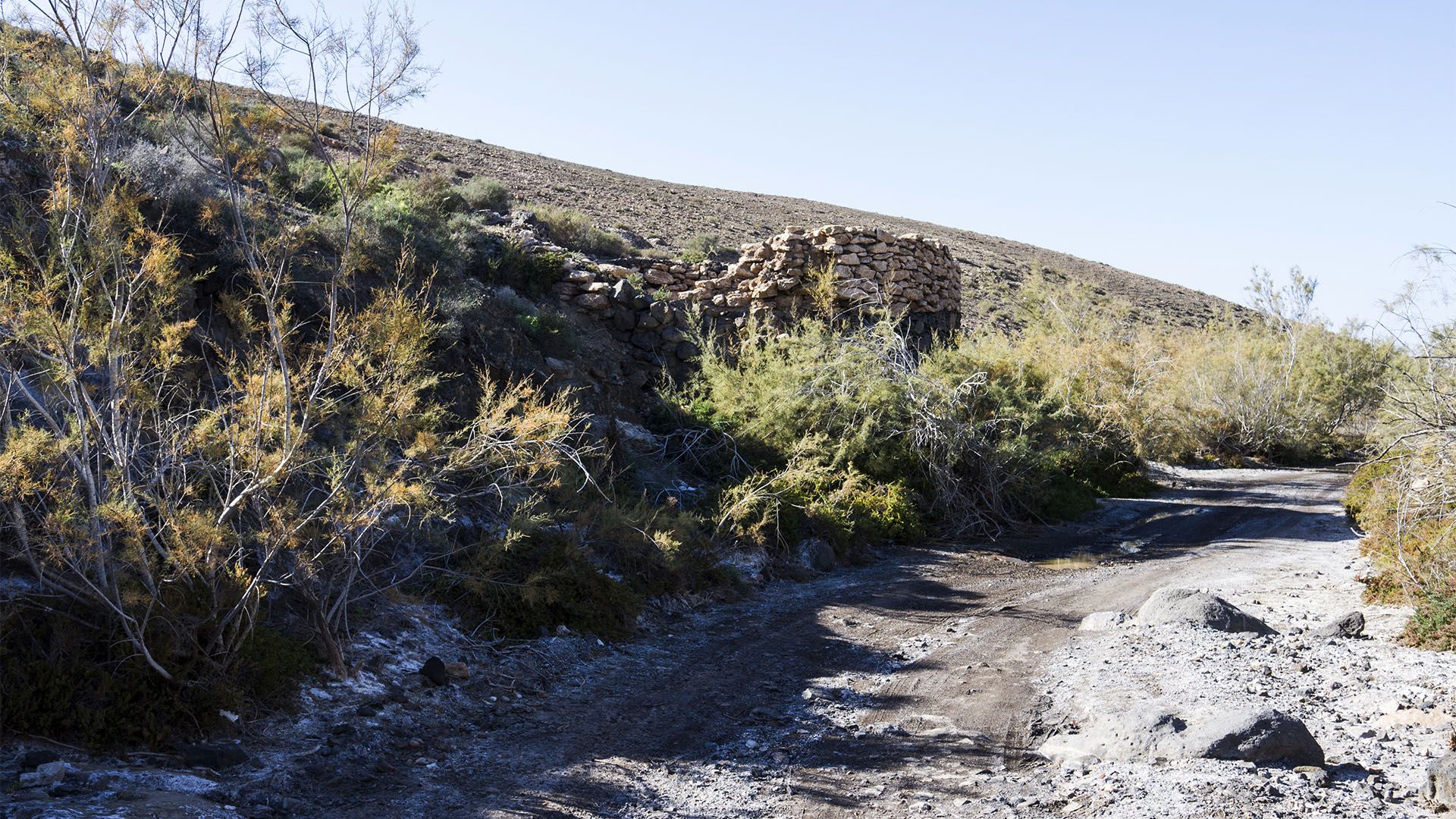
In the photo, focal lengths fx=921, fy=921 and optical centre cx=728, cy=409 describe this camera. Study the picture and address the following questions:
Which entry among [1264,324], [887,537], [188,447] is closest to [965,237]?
[1264,324]

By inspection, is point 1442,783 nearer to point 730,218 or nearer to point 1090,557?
point 1090,557

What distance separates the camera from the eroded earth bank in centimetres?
468

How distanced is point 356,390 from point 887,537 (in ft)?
27.8

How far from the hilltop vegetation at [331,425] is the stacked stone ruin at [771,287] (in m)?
0.61

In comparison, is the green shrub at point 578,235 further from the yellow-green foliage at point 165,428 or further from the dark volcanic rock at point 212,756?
the dark volcanic rock at point 212,756

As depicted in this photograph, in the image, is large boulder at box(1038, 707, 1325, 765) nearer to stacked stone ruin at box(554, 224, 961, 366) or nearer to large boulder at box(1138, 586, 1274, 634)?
large boulder at box(1138, 586, 1274, 634)

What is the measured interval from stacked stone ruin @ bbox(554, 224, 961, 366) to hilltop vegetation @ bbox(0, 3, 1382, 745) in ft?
2.01

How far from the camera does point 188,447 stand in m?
5.92

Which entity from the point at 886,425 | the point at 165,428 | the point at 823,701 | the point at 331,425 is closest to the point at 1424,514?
the point at 823,701

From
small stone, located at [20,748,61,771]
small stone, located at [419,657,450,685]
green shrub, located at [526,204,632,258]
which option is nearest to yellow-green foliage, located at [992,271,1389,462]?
green shrub, located at [526,204,632,258]

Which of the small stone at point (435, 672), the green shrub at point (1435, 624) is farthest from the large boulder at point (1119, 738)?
the small stone at point (435, 672)

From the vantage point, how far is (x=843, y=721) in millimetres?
6230

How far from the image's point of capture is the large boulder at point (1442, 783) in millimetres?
4246

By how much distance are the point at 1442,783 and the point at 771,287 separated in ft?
43.8
